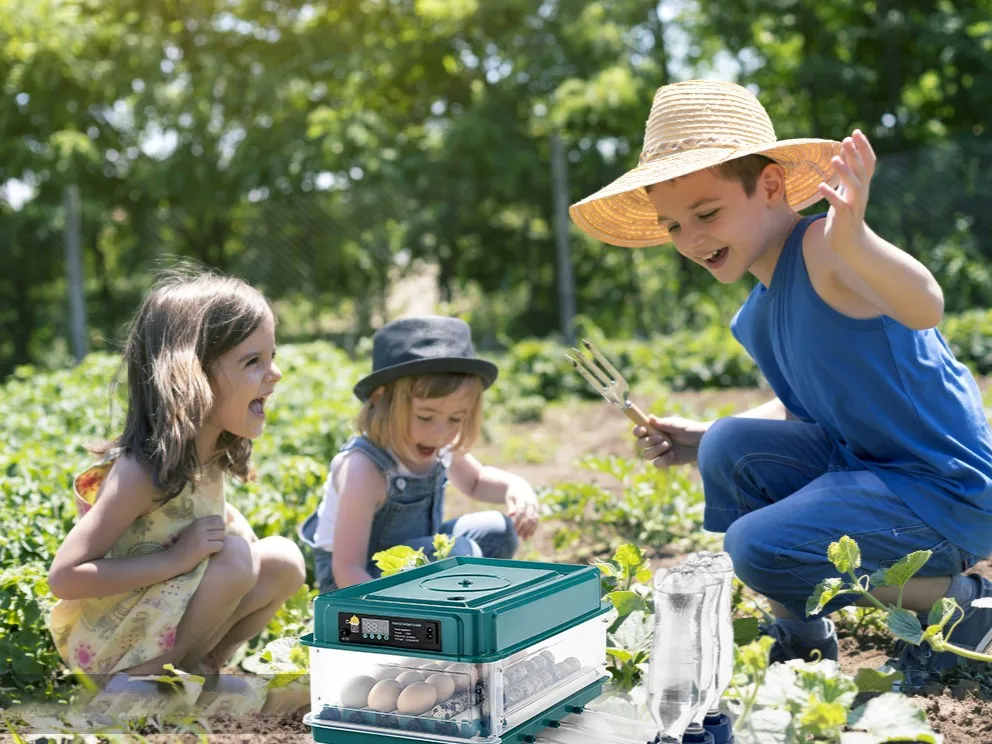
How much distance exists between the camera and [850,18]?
569 inches

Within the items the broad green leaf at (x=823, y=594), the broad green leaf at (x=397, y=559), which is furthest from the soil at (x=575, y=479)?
the broad green leaf at (x=397, y=559)

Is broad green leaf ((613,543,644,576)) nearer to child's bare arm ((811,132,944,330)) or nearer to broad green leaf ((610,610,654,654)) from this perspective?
broad green leaf ((610,610,654,654))

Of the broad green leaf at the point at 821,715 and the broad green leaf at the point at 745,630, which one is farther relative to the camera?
the broad green leaf at the point at 745,630

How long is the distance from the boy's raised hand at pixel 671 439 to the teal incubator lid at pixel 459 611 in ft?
2.89

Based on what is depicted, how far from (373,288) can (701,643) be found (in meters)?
10.7

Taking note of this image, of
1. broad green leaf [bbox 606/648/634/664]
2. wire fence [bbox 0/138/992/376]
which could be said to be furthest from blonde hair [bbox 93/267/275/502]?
wire fence [bbox 0/138/992/376]

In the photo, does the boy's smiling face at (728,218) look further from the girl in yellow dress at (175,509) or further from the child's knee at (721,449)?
the girl in yellow dress at (175,509)

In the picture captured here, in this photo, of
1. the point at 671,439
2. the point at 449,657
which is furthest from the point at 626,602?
the point at 671,439

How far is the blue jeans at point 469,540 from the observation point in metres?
2.97

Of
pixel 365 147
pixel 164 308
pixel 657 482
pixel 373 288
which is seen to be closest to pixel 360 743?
pixel 164 308

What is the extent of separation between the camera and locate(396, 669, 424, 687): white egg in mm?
1751

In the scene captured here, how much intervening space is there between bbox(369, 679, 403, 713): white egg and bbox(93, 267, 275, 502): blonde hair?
919 millimetres

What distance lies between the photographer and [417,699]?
1711 mm

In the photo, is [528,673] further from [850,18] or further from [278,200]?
[850,18]
